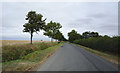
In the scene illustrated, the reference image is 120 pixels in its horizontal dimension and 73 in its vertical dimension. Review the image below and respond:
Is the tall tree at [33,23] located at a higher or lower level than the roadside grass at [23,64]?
higher

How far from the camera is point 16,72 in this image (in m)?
4.53

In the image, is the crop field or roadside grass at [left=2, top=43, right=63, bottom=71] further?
the crop field

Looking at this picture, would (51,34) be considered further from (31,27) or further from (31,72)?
(31,72)

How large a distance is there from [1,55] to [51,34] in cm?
2724

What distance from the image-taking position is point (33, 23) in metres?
20.4

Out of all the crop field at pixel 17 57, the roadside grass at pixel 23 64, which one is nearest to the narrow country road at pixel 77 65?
the roadside grass at pixel 23 64

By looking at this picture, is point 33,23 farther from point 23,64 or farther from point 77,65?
point 77,65

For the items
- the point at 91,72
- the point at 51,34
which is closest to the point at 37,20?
the point at 51,34

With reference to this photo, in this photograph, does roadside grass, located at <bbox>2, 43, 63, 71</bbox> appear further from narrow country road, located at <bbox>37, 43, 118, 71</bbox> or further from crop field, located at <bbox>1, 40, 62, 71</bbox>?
narrow country road, located at <bbox>37, 43, 118, 71</bbox>

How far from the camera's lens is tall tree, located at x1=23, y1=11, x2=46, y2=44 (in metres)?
20.4

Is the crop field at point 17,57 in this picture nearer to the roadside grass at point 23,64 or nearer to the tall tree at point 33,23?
the roadside grass at point 23,64

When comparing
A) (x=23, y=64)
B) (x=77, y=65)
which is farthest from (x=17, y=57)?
(x=77, y=65)

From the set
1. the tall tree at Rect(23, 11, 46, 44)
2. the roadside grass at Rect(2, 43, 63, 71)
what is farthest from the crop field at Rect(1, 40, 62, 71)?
the tall tree at Rect(23, 11, 46, 44)

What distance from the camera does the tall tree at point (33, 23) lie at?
2038 cm
